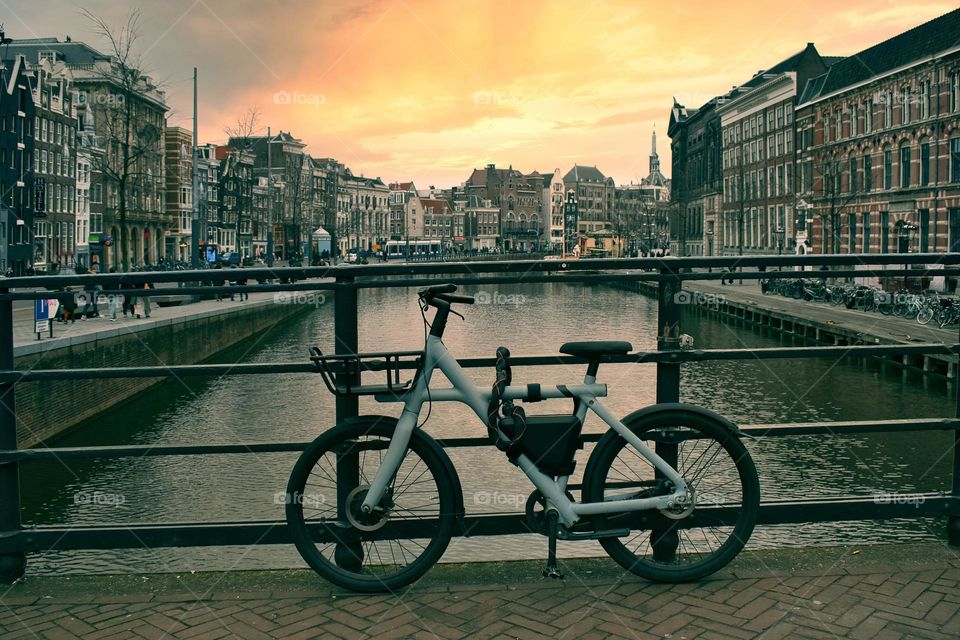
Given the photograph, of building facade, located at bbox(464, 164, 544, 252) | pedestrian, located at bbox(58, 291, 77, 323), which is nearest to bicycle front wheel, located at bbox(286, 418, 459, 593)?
pedestrian, located at bbox(58, 291, 77, 323)

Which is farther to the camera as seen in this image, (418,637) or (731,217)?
(731,217)

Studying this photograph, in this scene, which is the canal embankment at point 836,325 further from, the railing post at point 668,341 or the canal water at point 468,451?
the railing post at point 668,341

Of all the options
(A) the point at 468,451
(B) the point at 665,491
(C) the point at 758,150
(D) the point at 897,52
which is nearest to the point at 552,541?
(B) the point at 665,491

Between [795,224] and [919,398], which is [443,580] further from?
[795,224]

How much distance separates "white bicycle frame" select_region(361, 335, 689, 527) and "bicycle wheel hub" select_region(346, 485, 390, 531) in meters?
0.05

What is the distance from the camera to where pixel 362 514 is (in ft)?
13.8

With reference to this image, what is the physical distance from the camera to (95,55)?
74.4m

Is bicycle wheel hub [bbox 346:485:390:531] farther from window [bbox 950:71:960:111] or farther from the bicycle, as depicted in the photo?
window [bbox 950:71:960:111]

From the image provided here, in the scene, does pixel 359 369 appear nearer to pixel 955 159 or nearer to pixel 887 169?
pixel 955 159

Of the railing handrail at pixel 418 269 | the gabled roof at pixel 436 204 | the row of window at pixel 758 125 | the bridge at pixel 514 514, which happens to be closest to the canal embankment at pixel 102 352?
the railing handrail at pixel 418 269

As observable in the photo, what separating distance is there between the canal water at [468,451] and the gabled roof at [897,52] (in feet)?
70.5

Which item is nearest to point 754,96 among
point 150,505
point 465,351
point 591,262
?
point 465,351

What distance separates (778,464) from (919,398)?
8.41 m

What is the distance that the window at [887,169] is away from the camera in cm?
4950
